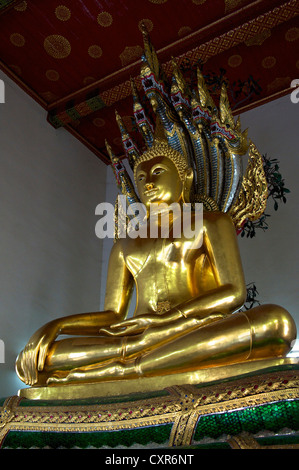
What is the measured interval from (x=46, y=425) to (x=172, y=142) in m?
1.86

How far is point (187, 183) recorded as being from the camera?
2686 mm

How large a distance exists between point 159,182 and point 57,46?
4.94 ft

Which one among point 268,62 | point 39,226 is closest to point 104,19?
point 268,62

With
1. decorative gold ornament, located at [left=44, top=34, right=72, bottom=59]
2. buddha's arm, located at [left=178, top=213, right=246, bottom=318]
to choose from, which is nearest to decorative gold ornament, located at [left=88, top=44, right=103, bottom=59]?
decorative gold ornament, located at [left=44, top=34, right=72, bottom=59]

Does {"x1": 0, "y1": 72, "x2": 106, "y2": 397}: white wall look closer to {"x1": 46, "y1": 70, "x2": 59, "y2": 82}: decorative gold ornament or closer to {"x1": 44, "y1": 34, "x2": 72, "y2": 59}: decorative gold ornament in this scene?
{"x1": 46, "y1": 70, "x2": 59, "y2": 82}: decorative gold ornament

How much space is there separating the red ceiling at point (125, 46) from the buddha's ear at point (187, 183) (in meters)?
0.98

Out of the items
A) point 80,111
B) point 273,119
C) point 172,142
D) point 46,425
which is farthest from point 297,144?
point 46,425

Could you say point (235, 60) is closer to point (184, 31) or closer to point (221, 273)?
point (184, 31)

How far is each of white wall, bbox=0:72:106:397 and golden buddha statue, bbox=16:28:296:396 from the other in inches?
30.0

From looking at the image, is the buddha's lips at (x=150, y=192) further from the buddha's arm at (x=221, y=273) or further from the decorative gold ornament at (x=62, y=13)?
Answer: the decorative gold ornament at (x=62, y=13)

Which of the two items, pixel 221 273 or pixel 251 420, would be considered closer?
pixel 251 420

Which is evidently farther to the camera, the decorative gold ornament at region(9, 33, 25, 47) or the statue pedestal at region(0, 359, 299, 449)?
the decorative gold ornament at region(9, 33, 25, 47)

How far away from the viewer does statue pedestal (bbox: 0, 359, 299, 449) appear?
122 centimetres

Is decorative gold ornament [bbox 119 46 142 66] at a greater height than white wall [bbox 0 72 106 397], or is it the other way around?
decorative gold ornament [bbox 119 46 142 66]
